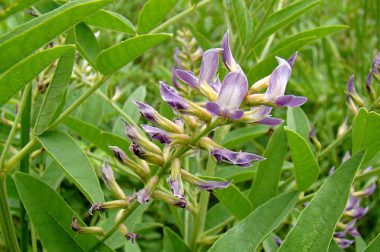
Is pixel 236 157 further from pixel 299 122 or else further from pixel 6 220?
pixel 299 122

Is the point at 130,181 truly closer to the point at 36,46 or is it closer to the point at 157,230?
the point at 157,230

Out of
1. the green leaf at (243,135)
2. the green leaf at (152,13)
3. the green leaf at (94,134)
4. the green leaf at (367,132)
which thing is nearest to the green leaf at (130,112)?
the green leaf at (94,134)

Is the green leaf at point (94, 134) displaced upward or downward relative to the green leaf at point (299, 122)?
upward

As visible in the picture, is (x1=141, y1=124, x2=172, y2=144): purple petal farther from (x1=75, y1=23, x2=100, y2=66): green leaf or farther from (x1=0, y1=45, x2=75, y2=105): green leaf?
(x1=75, y1=23, x2=100, y2=66): green leaf

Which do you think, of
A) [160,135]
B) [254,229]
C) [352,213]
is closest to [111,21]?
[160,135]

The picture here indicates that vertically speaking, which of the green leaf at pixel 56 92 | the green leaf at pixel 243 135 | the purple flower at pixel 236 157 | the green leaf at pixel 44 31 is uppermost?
the green leaf at pixel 44 31

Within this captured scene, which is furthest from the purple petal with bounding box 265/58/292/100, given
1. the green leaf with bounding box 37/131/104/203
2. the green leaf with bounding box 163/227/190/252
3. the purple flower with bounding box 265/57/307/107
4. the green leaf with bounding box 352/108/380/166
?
the green leaf with bounding box 163/227/190/252

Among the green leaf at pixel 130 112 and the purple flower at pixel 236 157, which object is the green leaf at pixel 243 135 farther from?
the purple flower at pixel 236 157
